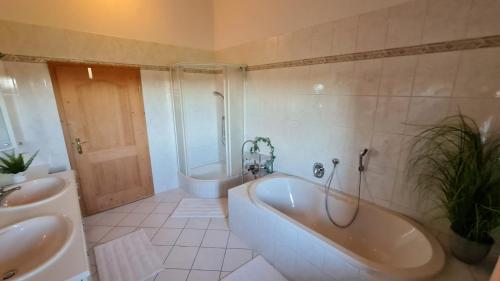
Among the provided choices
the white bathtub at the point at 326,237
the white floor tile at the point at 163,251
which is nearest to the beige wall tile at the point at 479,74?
the white bathtub at the point at 326,237

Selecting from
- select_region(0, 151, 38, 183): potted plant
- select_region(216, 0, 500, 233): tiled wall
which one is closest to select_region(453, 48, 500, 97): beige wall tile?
select_region(216, 0, 500, 233): tiled wall

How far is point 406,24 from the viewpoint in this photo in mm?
1571

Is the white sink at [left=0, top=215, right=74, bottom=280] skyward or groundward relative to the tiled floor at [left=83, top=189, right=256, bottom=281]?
skyward

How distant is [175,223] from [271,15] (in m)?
2.74

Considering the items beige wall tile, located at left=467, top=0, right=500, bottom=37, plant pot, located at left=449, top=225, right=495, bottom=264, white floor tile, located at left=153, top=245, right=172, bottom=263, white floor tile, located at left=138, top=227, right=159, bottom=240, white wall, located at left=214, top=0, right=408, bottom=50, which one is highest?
white wall, located at left=214, top=0, right=408, bottom=50

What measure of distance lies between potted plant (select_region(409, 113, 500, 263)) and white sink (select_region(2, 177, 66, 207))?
284cm

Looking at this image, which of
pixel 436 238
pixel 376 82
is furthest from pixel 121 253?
pixel 376 82

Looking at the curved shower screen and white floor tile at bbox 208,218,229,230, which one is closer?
white floor tile at bbox 208,218,229,230

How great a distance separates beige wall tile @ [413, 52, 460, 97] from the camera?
1.44 metres

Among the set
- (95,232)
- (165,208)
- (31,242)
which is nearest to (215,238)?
(165,208)

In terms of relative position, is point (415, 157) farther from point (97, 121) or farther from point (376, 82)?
point (97, 121)

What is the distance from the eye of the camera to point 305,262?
5.32ft

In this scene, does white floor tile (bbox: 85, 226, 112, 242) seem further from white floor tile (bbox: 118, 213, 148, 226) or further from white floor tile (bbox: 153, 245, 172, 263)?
white floor tile (bbox: 153, 245, 172, 263)

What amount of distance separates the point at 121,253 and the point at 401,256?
98.7 inches
